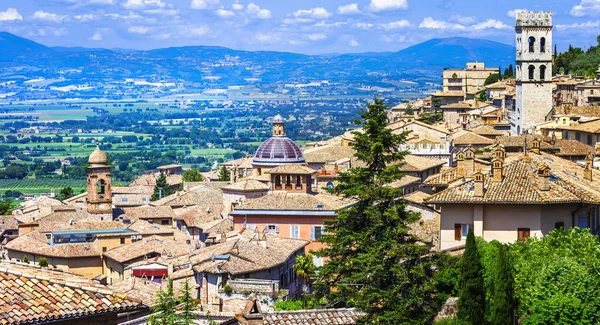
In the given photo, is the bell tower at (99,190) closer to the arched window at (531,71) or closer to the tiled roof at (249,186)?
the tiled roof at (249,186)

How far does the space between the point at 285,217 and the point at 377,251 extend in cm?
1832

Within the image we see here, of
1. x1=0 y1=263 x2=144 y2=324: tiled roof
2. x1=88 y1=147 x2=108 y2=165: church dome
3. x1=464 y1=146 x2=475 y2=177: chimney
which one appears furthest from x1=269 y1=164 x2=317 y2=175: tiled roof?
x1=0 y1=263 x2=144 y2=324: tiled roof

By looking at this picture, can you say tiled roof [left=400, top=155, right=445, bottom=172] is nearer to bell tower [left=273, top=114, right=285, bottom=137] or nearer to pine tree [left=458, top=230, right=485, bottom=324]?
bell tower [left=273, top=114, right=285, bottom=137]

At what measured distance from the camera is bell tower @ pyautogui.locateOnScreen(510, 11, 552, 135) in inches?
3157

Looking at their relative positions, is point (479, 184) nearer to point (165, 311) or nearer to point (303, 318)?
point (303, 318)

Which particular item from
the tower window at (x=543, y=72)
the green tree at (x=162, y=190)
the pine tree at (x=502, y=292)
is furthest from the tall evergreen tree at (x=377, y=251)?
the green tree at (x=162, y=190)

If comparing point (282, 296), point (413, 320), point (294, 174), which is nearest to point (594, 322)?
point (413, 320)

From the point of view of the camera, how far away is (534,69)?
8075 cm

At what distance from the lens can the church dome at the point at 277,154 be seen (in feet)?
215

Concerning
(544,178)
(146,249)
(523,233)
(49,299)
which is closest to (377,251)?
(523,233)

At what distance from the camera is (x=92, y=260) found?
169 feet

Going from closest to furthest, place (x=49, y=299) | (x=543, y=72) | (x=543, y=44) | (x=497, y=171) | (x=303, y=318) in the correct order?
1. (x=49, y=299)
2. (x=303, y=318)
3. (x=497, y=171)
4. (x=543, y=72)
5. (x=543, y=44)

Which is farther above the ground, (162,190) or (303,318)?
(303,318)

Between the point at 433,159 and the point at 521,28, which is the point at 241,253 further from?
the point at 521,28
